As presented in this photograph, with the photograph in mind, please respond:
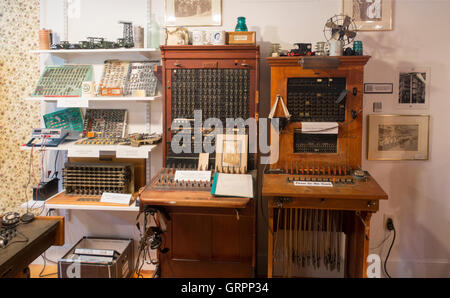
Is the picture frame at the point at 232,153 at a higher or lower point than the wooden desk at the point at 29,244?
higher

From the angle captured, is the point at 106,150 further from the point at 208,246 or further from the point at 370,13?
the point at 370,13

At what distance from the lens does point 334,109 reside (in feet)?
8.13

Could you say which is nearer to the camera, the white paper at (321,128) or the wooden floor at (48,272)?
the white paper at (321,128)

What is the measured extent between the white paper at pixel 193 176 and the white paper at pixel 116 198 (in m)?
0.56

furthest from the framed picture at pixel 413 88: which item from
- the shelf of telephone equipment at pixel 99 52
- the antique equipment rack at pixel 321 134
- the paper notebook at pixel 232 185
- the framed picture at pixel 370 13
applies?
the shelf of telephone equipment at pixel 99 52

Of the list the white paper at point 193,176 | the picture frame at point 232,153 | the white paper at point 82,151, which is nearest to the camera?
→ the white paper at point 193,176

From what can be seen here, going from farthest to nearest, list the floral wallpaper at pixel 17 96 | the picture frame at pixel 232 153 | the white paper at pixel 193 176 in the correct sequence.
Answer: the floral wallpaper at pixel 17 96
the picture frame at pixel 232 153
the white paper at pixel 193 176

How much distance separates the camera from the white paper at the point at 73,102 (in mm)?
2596

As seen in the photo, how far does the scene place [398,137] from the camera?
2867mm

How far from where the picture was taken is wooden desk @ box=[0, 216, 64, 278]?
6.03ft

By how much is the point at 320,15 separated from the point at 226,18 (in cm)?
81

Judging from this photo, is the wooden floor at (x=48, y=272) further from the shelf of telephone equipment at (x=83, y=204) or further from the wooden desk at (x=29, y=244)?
the wooden desk at (x=29, y=244)
